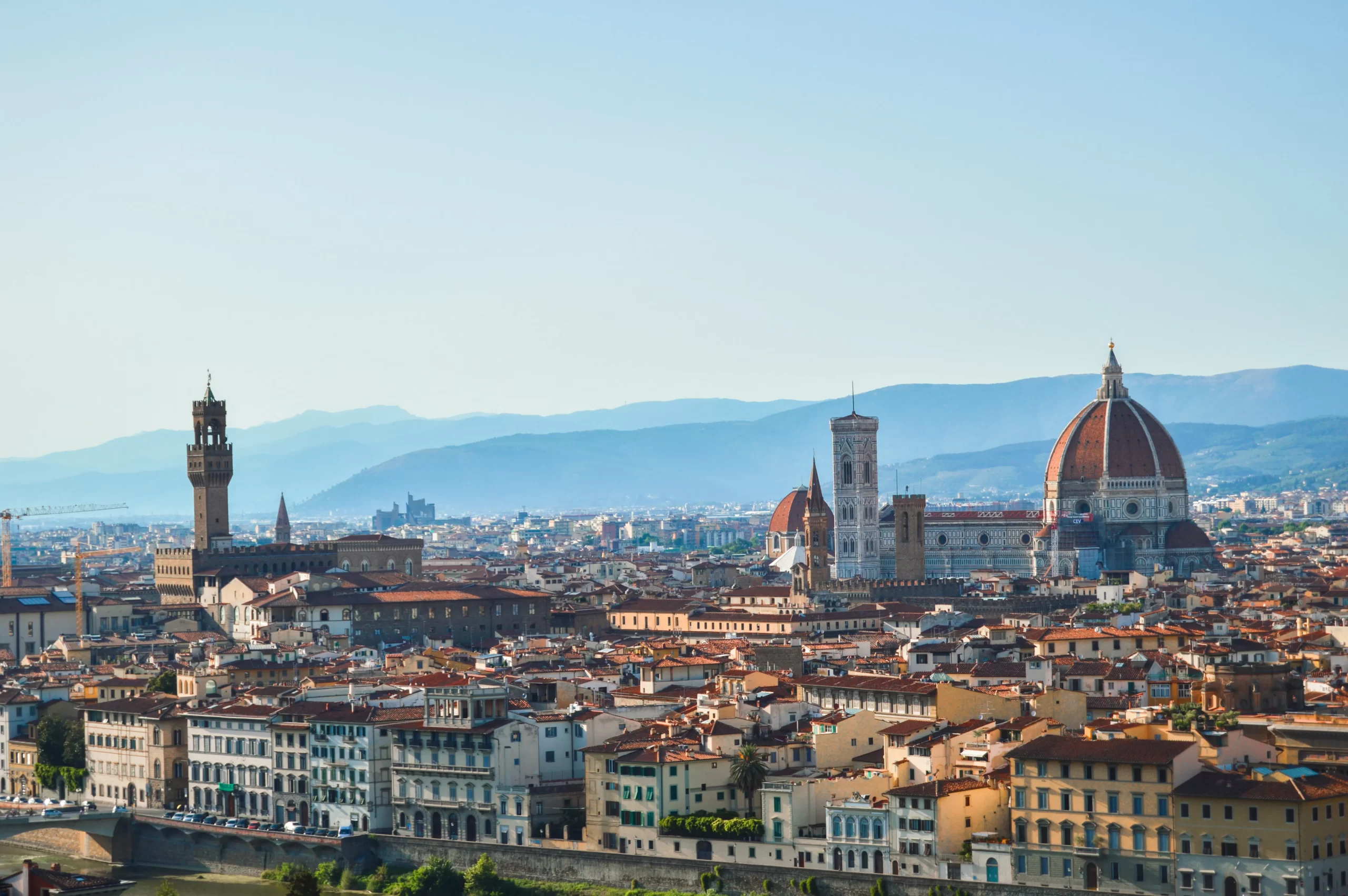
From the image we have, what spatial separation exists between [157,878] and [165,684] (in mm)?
15887

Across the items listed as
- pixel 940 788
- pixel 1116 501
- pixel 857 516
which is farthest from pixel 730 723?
pixel 1116 501

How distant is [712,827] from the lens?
52438 millimetres

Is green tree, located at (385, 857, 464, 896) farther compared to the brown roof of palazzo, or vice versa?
green tree, located at (385, 857, 464, 896)

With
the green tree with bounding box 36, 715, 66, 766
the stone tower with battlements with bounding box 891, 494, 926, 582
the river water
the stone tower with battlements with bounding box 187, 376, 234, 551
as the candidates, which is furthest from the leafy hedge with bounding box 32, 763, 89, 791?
the stone tower with battlements with bounding box 891, 494, 926, 582

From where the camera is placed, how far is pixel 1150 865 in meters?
45.7

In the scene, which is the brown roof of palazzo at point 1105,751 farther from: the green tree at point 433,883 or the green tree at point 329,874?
the green tree at point 329,874

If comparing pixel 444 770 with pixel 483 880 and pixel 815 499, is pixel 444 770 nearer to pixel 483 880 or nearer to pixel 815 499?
pixel 483 880

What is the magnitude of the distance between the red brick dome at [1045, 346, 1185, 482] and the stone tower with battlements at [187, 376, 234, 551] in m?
61.9

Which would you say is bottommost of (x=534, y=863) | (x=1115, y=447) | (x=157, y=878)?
(x=157, y=878)

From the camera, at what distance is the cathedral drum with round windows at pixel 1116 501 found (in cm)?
15812

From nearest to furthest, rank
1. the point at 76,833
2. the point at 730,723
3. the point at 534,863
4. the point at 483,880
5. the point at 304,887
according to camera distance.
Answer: the point at 304,887 < the point at 483,880 < the point at 534,863 < the point at 730,723 < the point at 76,833

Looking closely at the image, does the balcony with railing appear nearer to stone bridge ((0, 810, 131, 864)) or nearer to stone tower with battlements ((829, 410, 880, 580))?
stone bridge ((0, 810, 131, 864))

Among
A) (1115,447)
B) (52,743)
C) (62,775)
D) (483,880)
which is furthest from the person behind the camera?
(1115,447)

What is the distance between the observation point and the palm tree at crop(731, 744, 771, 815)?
53.4 metres
